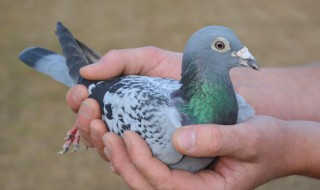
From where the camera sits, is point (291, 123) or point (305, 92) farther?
point (305, 92)

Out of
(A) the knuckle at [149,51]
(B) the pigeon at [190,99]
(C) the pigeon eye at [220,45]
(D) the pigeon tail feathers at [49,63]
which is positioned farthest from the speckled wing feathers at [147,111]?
(D) the pigeon tail feathers at [49,63]

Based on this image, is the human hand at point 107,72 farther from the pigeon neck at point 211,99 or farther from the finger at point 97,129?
the pigeon neck at point 211,99

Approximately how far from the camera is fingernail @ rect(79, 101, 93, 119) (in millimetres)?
2637

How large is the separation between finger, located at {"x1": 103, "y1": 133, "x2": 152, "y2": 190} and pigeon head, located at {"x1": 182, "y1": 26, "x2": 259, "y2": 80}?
0.48 metres

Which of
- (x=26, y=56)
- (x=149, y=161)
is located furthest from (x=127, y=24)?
(x=149, y=161)

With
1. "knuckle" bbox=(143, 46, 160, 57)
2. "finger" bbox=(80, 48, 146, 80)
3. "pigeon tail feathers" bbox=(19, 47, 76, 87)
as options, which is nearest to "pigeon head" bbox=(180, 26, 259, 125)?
"finger" bbox=(80, 48, 146, 80)

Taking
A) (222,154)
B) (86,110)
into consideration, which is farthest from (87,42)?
(222,154)

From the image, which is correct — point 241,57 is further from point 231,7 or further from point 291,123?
point 231,7

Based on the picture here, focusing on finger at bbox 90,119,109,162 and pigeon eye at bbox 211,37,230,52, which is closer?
pigeon eye at bbox 211,37,230,52

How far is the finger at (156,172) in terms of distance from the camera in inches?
Answer: 88.4

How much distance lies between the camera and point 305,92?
308 centimetres

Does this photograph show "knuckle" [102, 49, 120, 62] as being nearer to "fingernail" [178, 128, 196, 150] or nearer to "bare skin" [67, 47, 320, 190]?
"bare skin" [67, 47, 320, 190]

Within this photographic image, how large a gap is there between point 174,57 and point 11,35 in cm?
384

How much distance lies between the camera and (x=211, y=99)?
231 centimetres
